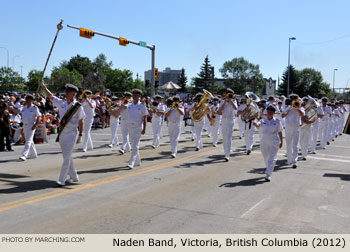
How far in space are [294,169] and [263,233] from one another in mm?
6122

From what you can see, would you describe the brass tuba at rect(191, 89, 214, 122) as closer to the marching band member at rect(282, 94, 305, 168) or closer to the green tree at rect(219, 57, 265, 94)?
the marching band member at rect(282, 94, 305, 168)

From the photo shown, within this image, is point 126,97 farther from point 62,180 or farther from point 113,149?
point 62,180

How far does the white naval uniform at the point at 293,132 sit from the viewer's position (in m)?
11.7

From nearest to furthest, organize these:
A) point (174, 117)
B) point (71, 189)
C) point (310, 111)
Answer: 1. point (71, 189)
2. point (310, 111)
3. point (174, 117)

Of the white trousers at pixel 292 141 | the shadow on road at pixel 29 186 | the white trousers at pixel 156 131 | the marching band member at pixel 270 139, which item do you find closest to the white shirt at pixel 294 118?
the white trousers at pixel 292 141

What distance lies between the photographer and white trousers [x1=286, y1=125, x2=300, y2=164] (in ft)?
38.3

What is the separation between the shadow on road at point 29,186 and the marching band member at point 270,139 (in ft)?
16.9

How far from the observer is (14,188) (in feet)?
26.7

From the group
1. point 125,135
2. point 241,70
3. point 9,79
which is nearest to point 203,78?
point 241,70

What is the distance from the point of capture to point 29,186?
8336mm

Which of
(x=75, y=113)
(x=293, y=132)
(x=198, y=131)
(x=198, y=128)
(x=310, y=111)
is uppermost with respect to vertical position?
(x=310, y=111)

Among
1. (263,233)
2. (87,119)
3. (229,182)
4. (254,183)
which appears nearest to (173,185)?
(229,182)

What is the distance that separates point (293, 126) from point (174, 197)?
5.65 meters

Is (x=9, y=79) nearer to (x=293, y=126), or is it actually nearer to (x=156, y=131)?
(x=156, y=131)
